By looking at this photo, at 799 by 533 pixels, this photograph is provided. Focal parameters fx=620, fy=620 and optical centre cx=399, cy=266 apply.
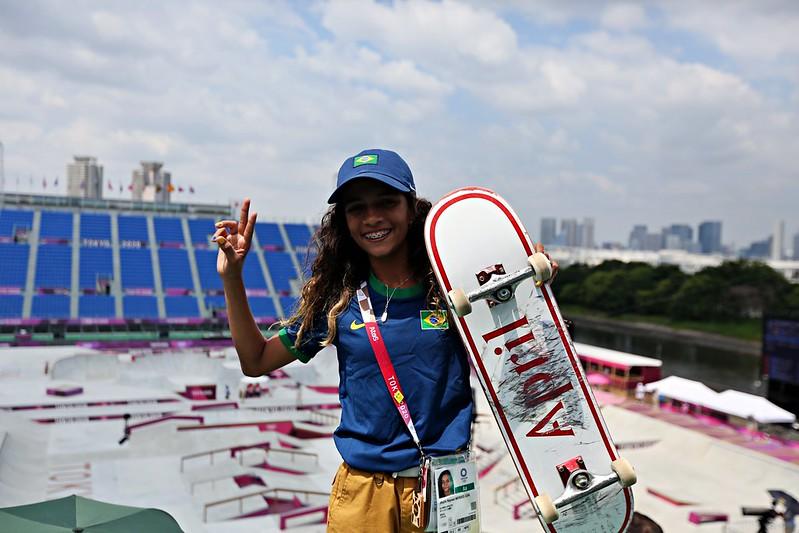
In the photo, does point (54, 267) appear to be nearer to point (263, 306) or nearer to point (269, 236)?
point (263, 306)

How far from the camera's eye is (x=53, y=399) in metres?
17.9

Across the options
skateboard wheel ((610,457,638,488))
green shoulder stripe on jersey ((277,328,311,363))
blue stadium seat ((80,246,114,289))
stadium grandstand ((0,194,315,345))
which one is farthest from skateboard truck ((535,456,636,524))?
blue stadium seat ((80,246,114,289))

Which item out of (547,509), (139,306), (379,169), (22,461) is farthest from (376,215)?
(139,306)

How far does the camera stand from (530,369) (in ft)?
6.98

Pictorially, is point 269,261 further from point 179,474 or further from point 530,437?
point 530,437

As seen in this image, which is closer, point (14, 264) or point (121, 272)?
point (14, 264)

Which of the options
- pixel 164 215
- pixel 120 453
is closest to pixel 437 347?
pixel 120 453

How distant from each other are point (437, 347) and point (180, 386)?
67.3ft

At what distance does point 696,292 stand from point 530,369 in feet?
186

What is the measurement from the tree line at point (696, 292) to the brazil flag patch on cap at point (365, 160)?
5063 cm

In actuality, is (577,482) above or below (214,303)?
above

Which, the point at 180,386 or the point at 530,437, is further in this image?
the point at 180,386

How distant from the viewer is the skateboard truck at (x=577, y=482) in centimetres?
212

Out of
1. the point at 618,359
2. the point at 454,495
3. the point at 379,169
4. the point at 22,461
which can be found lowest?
the point at 22,461
